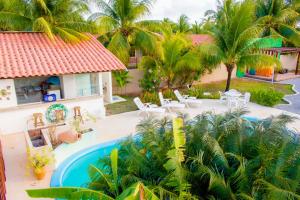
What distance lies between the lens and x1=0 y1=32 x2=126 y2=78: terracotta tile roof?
12586 millimetres

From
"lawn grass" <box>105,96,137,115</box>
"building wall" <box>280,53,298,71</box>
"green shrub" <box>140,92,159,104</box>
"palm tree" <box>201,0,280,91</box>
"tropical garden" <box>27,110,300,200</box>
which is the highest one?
"palm tree" <box>201,0,280,91</box>

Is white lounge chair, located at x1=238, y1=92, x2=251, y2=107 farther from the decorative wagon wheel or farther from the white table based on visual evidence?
the decorative wagon wheel

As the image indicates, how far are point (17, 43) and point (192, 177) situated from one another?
42.4 ft

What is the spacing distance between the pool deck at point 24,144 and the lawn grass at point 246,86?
4.79m

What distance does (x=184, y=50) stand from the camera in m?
19.4

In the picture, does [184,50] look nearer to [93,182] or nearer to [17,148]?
[17,148]

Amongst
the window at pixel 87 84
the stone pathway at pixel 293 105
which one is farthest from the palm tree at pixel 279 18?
the window at pixel 87 84

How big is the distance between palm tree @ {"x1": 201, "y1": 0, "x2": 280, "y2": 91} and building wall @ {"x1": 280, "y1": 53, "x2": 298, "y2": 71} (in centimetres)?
1475

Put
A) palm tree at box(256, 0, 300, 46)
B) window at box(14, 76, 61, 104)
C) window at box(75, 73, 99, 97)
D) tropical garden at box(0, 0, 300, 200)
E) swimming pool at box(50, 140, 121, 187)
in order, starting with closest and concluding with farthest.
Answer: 1. tropical garden at box(0, 0, 300, 200)
2. swimming pool at box(50, 140, 121, 187)
3. window at box(75, 73, 99, 97)
4. window at box(14, 76, 61, 104)
5. palm tree at box(256, 0, 300, 46)

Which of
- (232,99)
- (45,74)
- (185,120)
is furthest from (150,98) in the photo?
(185,120)

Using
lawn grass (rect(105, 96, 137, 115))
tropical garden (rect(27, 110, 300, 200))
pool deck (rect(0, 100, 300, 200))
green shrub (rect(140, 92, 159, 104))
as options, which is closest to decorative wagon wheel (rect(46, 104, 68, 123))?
pool deck (rect(0, 100, 300, 200))

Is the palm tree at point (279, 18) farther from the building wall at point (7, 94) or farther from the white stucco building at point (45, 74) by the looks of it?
the building wall at point (7, 94)

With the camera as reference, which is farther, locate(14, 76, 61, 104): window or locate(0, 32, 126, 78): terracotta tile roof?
locate(14, 76, 61, 104): window

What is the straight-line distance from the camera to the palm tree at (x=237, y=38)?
659 inches
